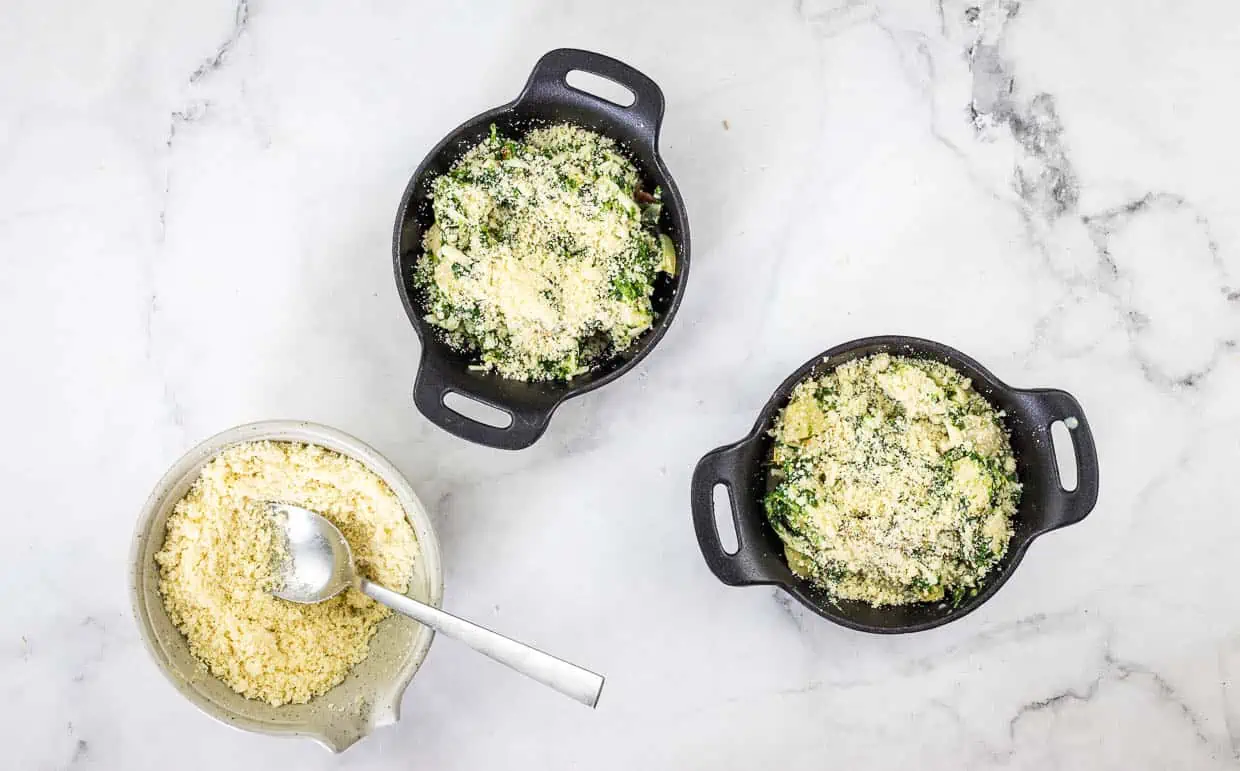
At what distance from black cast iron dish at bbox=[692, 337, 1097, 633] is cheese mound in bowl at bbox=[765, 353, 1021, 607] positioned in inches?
0.7

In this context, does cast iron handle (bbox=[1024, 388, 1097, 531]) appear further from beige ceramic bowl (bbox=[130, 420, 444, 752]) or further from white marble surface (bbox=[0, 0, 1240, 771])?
beige ceramic bowl (bbox=[130, 420, 444, 752])

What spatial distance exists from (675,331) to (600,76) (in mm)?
420

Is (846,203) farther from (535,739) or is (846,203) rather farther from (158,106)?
(158,106)

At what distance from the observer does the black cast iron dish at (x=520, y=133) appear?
1.51m

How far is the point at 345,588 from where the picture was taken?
1526mm

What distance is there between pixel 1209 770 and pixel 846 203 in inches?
44.2

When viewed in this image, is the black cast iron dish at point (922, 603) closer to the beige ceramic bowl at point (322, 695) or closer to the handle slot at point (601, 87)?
the beige ceramic bowl at point (322, 695)

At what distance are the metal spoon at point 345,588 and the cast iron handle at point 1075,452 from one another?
0.71 m

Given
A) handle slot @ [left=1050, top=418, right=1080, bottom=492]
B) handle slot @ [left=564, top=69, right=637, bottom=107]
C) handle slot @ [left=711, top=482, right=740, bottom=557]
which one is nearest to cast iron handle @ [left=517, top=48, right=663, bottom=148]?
handle slot @ [left=564, top=69, right=637, bottom=107]

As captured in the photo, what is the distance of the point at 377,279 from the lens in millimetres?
1720

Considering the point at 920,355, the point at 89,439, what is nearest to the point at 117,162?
the point at 89,439

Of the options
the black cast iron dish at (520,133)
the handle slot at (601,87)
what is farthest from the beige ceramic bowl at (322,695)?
the handle slot at (601,87)

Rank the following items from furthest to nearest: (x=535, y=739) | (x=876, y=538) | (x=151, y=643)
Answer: (x=535, y=739), (x=876, y=538), (x=151, y=643)

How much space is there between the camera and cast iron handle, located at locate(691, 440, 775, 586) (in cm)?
153
